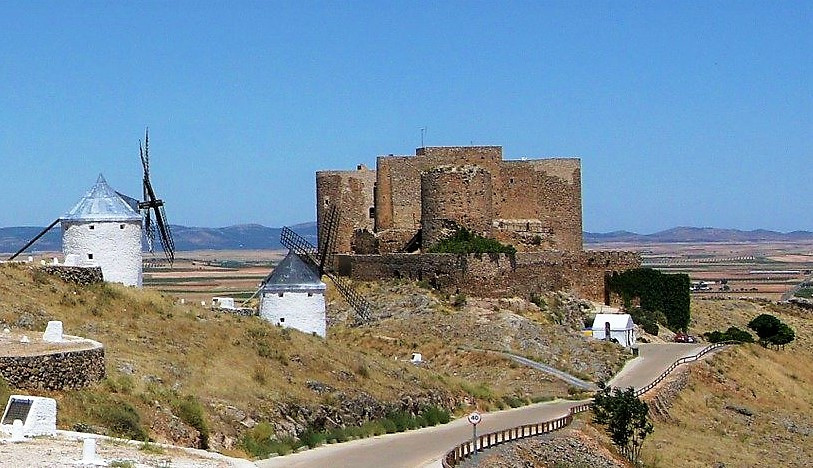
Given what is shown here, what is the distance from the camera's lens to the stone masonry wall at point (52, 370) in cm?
1981

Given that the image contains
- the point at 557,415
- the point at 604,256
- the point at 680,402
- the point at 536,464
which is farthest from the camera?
the point at 604,256

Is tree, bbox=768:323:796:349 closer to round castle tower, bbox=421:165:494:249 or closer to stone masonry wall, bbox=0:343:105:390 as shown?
round castle tower, bbox=421:165:494:249

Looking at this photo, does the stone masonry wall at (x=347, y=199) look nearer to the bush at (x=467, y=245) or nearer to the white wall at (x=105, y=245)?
the bush at (x=467, y=245)

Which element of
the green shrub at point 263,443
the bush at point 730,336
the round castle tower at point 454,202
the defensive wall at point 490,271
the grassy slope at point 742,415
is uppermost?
Answer: the round castle tower at point 454,202

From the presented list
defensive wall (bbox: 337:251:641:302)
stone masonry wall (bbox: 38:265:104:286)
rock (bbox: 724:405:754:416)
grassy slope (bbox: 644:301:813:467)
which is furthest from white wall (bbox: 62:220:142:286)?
rock (bbox: 724:405:754:416)

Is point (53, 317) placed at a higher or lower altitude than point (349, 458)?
higher

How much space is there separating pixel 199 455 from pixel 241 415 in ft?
18.2

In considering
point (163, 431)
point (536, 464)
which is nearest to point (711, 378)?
point (536, 464)

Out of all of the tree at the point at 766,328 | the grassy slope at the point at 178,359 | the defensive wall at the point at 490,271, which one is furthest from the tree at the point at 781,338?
the grassy slope at the point at 178,359

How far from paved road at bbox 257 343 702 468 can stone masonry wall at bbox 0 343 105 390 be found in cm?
300

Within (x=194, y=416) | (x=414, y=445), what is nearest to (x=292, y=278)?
(x=414, y=445)

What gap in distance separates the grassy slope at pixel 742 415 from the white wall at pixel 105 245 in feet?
40.5

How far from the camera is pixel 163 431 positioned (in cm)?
2128

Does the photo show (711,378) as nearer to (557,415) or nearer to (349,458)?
(557,415)
